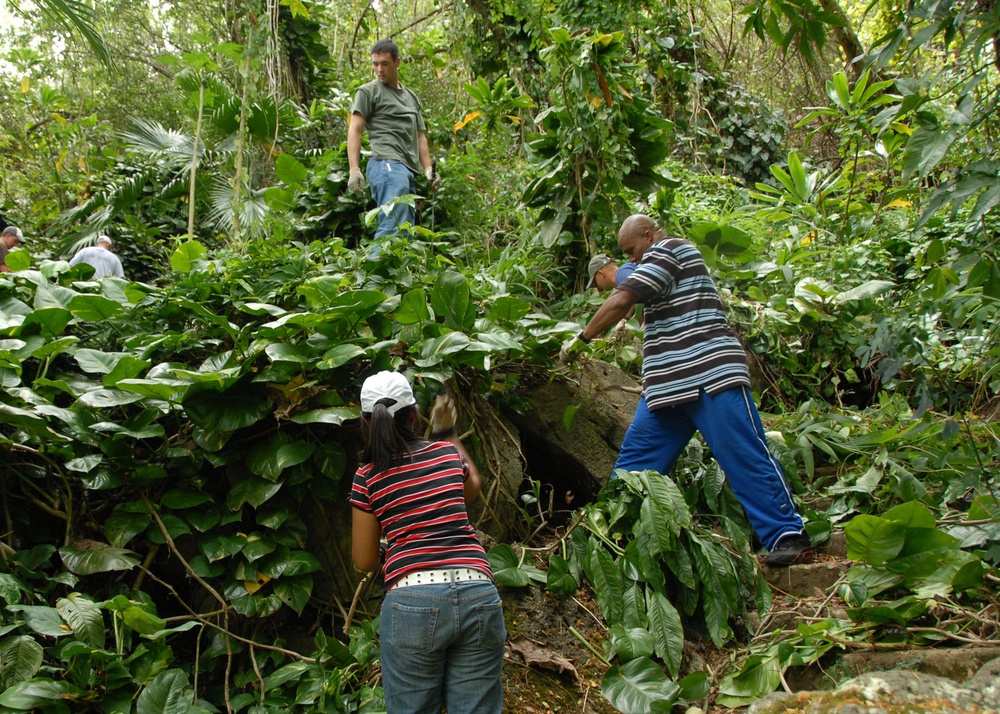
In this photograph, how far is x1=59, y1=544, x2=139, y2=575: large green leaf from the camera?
296cm

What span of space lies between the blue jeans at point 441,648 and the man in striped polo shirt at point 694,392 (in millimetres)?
1734

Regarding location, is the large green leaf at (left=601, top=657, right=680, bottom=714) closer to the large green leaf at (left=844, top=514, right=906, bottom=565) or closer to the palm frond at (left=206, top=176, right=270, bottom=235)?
the large green leaf at (left=844, top=514, right=906, bottom=565)

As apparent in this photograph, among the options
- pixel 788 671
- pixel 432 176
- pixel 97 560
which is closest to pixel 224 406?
pixel 97 560

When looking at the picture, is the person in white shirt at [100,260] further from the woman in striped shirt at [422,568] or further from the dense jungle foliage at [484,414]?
the woman in striped shirt at [422,568]

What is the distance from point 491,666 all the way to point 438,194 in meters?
4.56

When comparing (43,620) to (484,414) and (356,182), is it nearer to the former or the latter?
(484,414)

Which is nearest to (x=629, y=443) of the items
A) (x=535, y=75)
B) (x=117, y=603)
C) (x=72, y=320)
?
(x=117, y=603)

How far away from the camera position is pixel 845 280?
593 centimetres

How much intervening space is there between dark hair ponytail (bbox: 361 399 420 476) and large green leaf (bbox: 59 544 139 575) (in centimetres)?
121

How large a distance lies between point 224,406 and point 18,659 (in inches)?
44.6

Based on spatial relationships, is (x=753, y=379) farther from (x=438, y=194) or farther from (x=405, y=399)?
(x=405, y=399)

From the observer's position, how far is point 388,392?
2.44 m

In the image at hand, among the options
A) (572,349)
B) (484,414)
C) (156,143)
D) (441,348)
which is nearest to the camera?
(441,348)

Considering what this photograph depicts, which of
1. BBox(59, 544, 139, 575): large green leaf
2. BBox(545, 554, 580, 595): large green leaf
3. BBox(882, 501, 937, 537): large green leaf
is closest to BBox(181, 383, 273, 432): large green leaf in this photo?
BBox(59, 544, 139, 575): large green leaf
